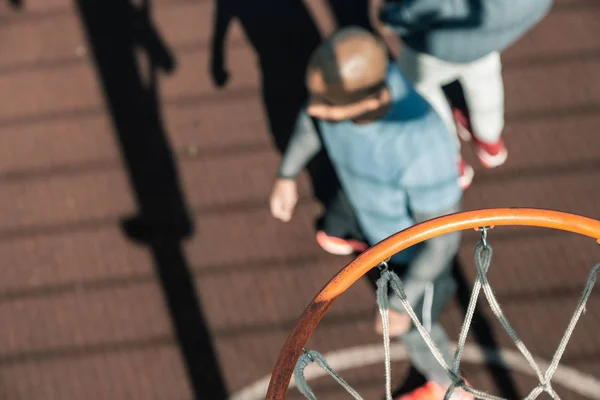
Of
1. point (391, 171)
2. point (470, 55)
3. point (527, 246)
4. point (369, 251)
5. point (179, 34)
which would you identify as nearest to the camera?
point (369, 251)

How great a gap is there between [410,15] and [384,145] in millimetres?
522

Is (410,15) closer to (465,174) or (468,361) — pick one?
(465,174)

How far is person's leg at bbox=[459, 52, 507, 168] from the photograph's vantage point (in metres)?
2.12

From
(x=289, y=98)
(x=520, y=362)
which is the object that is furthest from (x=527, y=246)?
(x=289, y=98)

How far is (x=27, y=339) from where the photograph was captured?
2430mm

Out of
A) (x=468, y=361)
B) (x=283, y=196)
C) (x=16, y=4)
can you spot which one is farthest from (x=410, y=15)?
(x=16, y=4)

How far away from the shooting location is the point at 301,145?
1.93 metres

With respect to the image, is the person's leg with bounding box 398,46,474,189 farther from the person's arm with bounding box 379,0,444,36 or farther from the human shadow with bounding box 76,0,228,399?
the human shadow with bounding box 76,0,228,399

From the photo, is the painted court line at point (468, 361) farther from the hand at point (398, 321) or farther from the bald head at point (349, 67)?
the bald head at point (349, 67)

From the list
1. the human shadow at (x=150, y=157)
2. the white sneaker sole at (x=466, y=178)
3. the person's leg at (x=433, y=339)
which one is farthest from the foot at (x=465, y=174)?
the human shadow at (x=150, y=157)

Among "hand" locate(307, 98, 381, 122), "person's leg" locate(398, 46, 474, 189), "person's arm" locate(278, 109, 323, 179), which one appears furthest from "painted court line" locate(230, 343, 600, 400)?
"hand" locate(307, 98, 381, 122)

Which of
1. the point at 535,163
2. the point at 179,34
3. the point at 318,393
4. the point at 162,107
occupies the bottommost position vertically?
the point at 318,393

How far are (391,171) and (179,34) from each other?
5.63ft

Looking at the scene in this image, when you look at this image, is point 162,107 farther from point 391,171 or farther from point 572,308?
point 572,308
